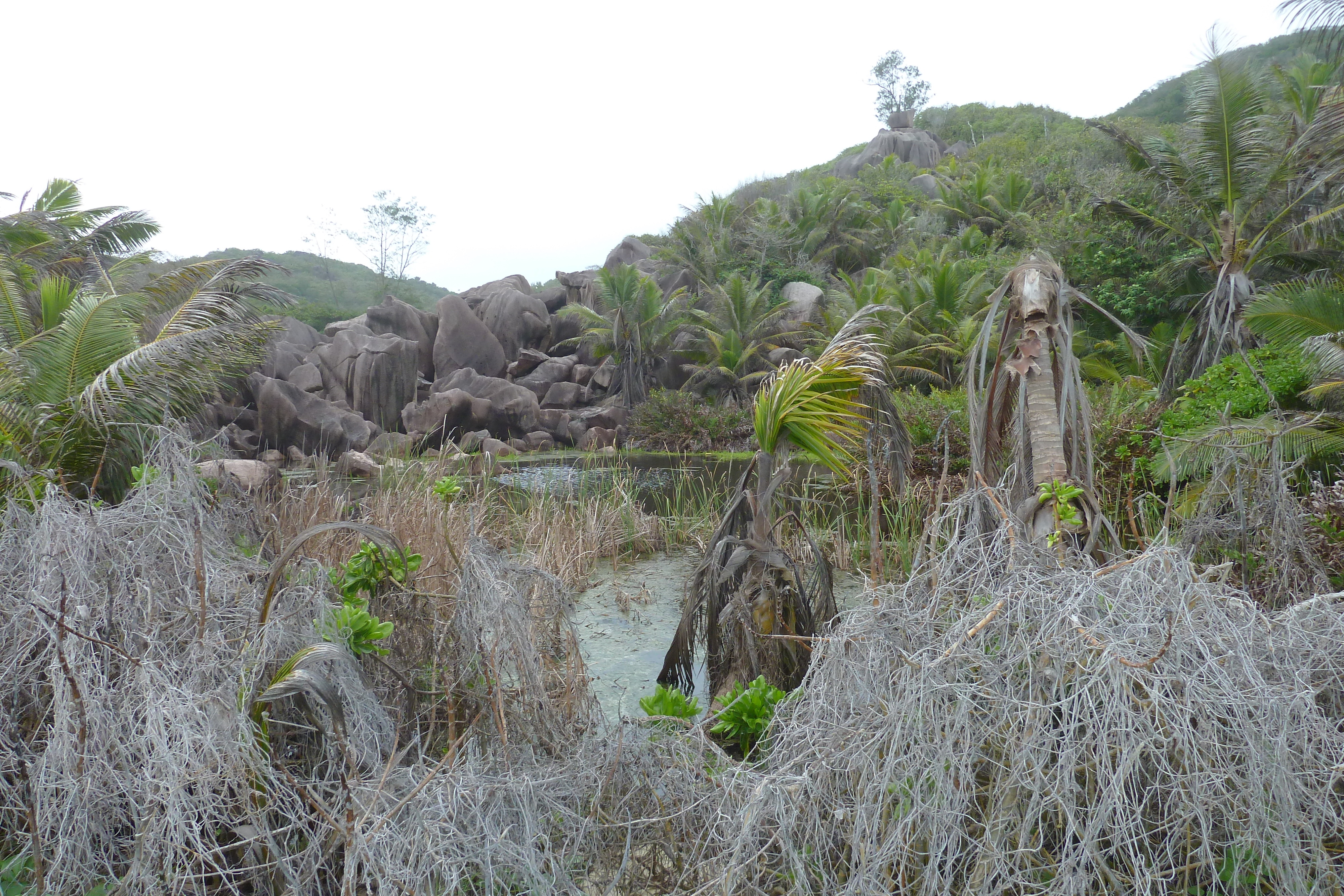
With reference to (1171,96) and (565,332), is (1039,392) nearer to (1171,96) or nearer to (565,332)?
(565,332)

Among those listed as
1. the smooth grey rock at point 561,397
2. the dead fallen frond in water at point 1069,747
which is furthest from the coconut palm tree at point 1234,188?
the smooth grey rock at point 561,397

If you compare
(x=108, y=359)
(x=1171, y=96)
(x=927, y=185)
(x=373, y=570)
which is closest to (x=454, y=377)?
(x=108, y=359)

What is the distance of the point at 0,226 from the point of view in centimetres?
1286

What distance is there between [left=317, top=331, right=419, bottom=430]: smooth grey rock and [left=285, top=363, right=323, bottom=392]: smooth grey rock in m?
0.55

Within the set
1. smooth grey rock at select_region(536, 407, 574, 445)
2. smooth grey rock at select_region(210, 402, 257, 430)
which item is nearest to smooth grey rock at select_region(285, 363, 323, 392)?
smooth grey rock at select_region(210, 402, 257, 430)

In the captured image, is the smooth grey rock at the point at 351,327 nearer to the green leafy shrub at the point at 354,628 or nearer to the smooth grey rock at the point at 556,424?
the smooth grey rock at the point at 556,424

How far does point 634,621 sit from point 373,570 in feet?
12.1

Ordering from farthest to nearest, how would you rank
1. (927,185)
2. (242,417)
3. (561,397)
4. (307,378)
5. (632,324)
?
(927,185) < (561,397) < (632,324) < (307,378) < (242,417)

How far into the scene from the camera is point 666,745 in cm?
301

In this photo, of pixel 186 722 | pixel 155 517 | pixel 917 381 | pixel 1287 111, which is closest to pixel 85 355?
pixel 155 517

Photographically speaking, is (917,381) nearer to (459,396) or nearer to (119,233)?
(459,396)

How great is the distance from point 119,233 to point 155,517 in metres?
16.2

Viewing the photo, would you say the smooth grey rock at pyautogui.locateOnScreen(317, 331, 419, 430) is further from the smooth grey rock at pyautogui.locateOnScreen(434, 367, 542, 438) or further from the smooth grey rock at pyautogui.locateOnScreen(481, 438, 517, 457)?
the smooth grey rock at pyautogui.locateOnScreen(481, 438, 517, 457)

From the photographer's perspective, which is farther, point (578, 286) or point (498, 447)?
point (578, 286)
